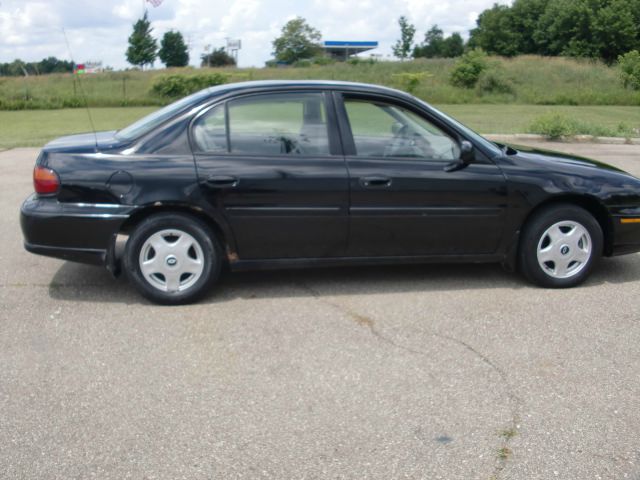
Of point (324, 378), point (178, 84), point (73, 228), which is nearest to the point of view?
point (324, 378)

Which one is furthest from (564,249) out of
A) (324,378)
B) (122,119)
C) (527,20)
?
(527,20)

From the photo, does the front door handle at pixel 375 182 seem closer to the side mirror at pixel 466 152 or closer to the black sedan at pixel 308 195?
the black sedan at pixel 308 195

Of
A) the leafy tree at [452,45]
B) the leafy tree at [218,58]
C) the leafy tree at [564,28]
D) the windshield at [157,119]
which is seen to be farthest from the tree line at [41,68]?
the leafy tree at [452,45]

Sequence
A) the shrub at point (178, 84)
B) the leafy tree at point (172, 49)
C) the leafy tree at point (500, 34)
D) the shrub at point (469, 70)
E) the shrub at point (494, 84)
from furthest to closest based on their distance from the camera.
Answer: the leafy tree at point (172, 49)
the leafy tree at point (500, 34)
the shrub at point (469, 70)
the shrub at point (494, 84)
the shrub at point (178, 84)

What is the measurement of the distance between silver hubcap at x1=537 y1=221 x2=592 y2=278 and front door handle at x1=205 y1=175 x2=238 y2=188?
233 cm

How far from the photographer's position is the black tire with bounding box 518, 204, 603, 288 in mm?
5586

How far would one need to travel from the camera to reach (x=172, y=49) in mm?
109000

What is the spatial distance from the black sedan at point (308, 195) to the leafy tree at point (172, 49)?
107m

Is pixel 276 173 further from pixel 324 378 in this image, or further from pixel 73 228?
pixel 324 378

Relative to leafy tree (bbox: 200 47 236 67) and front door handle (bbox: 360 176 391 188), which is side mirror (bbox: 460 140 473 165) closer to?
front door handle (bbox: 360 176 391 188)

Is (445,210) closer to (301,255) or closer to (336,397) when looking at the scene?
(301,255)

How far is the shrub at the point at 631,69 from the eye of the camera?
38.1 m

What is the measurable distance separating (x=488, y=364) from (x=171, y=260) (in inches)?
89.4

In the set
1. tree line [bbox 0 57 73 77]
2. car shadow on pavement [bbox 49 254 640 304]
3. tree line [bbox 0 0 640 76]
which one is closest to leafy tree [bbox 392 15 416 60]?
tree line [bbox 0 0 640 76]
